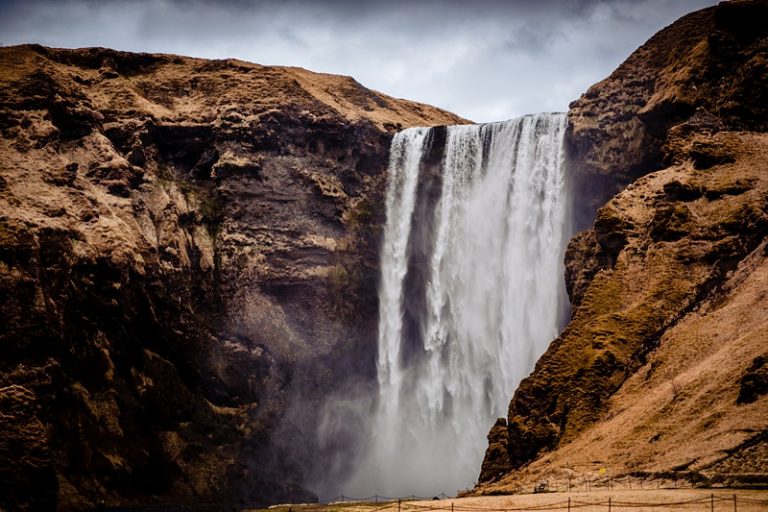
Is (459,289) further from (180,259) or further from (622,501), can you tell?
(622,501)

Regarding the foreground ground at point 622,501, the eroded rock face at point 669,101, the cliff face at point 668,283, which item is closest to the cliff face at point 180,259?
the eroded rock face at point 669,101

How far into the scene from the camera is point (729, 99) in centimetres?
5047

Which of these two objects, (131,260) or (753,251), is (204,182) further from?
(753,251)

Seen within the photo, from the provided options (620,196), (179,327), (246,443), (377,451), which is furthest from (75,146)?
(620,196)

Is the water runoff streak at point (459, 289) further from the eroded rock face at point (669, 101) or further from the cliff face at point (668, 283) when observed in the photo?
the cliff face at point (668, 283)

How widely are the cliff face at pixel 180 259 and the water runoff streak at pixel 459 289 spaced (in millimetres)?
2480

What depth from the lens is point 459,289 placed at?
68.6 metres

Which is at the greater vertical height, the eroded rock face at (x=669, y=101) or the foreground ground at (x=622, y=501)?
the eroded rock face at (x=669, y=101)

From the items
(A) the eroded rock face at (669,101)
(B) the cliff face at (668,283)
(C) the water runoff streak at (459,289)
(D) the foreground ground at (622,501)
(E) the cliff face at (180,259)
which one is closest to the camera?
(D) the foreground ground at (622,501)

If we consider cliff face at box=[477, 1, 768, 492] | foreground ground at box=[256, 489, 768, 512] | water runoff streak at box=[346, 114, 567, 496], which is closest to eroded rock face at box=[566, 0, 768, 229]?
cliff face at box=[477, 1, 768, 492]

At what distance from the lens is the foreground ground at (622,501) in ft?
90.9

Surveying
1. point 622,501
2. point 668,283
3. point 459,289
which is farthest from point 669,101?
point 622,501

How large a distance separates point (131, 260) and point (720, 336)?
122ft

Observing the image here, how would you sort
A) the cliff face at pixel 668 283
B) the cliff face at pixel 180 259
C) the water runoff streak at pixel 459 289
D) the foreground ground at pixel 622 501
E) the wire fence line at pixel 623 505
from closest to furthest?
the wire fence line at pixel 623 505, the foreground ground at pixel 622 501, the cliff face at pixel 668 283, the cliff face at pixel 180 259, the water runoff streak at pixel 459 289
